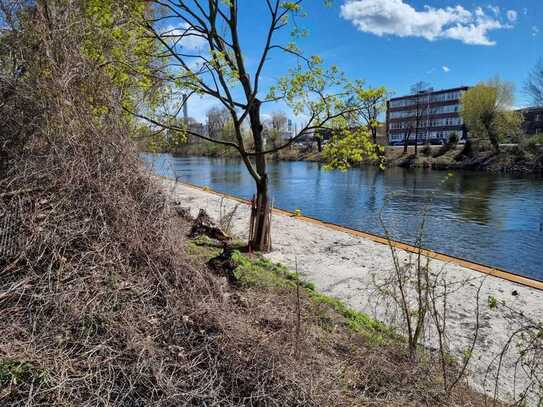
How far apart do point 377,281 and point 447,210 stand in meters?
12.8

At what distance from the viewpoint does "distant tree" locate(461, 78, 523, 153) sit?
41281 mm

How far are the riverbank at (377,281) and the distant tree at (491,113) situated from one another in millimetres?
39521

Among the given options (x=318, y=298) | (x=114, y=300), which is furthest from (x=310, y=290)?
(x=114, y=300)

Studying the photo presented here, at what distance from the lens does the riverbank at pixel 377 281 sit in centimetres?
398

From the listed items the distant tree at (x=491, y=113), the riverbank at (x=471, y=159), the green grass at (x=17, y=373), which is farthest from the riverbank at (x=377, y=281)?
the distant tree at (x=491, y=113)

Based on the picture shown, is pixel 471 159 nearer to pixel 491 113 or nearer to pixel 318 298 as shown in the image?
pixel 491 113

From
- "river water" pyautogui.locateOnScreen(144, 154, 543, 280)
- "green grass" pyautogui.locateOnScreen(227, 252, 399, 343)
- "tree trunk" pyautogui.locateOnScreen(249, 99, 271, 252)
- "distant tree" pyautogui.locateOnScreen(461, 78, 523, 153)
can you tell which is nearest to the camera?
Answer: "green grass" pyautogui.locateOnScreen(227, 252, 399, 343)

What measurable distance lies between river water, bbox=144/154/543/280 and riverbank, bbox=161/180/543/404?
1209 mm

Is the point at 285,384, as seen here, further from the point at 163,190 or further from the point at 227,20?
the point at 227,20

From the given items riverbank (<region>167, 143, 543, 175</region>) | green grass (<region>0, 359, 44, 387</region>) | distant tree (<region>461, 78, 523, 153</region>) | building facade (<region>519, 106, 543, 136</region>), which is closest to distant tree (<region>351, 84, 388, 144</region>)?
green grass (<region>0, 359, 44, 387</region>)

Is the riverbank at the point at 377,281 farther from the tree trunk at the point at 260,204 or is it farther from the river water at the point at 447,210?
the river water at the point at 447,210

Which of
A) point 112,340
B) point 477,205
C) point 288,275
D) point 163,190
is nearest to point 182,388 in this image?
point 112,340

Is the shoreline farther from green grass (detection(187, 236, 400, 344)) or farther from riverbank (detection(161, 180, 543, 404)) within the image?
green grass (detection(187, 236, 400, 344))

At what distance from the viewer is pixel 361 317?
4395mm
